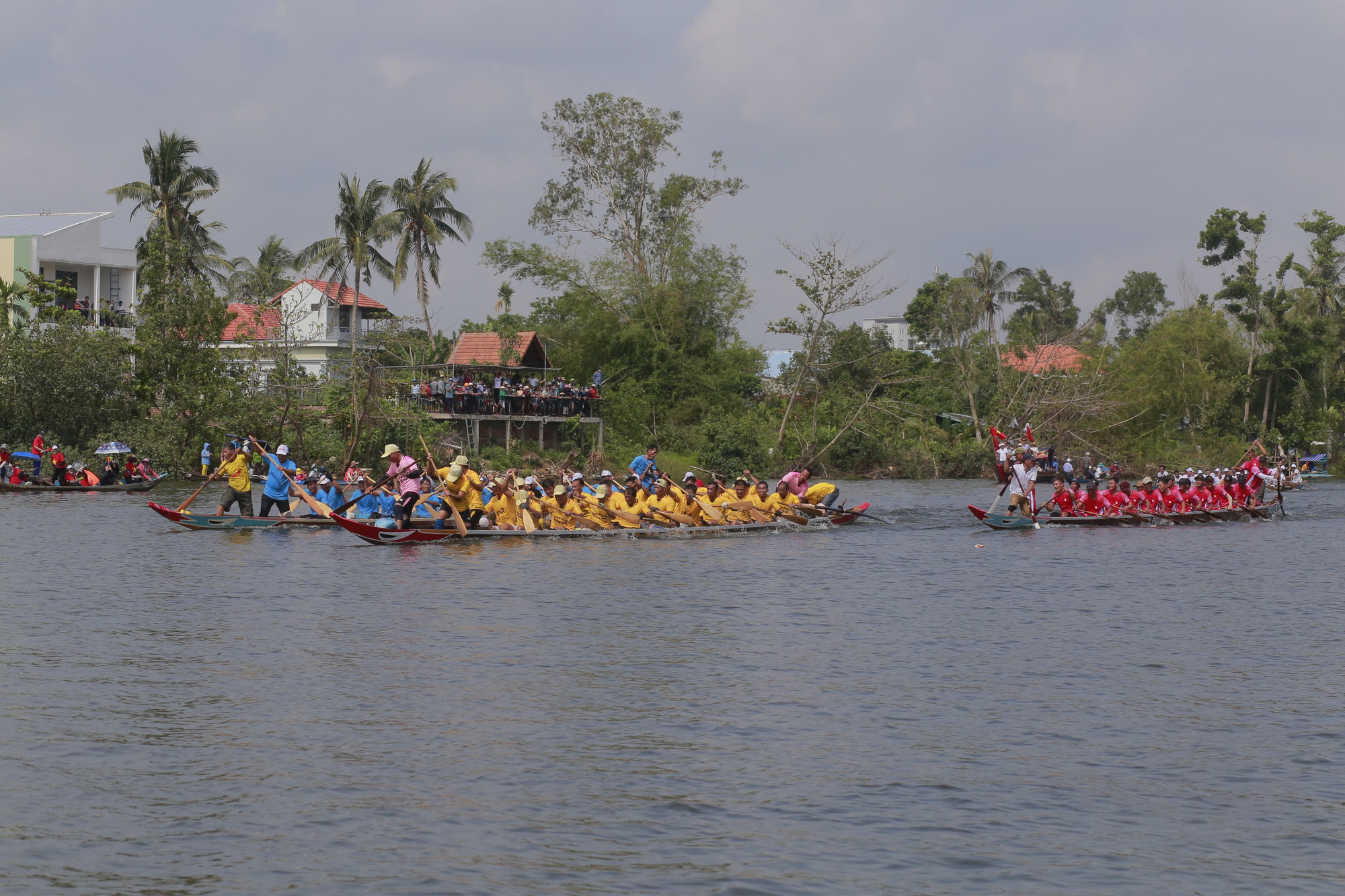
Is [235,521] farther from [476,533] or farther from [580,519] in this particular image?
[580,519]

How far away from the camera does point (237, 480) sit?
25.9 m

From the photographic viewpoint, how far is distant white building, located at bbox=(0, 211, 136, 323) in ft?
171

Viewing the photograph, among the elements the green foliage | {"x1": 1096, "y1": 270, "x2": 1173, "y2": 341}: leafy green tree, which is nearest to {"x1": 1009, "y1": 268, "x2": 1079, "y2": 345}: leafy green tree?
{"x1": 1096, "y1": 270, "x2": 1173, "y2": 341}: leafy green tree

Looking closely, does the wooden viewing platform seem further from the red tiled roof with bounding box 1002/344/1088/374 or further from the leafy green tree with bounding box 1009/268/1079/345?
the leafy green tree with bounding box 1009/268/1079/345

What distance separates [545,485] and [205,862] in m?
24.3

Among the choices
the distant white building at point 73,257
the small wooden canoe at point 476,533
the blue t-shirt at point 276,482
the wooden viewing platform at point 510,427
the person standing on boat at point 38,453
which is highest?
the distant white building at point 73,257

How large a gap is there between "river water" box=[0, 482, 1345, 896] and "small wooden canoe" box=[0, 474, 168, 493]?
18211 millimetres

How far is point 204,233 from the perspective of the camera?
5444cm

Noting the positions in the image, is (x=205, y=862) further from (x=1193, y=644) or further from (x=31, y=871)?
(x=1193, y=644)

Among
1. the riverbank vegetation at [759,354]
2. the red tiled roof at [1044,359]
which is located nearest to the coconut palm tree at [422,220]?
the riverbank vegetation at [759,354]

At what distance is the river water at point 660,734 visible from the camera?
8109 millimetres

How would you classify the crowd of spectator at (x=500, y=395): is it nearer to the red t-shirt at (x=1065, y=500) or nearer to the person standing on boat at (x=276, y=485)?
the person standing on boat at (x=276, y=485)

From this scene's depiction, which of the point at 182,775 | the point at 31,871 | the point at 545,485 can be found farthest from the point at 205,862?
the point at 545,485

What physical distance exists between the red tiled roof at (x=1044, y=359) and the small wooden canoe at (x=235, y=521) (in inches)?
1616
